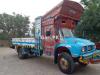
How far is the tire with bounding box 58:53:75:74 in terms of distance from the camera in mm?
6832

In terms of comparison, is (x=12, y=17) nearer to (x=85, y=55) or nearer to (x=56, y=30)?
(x=56, y=30)

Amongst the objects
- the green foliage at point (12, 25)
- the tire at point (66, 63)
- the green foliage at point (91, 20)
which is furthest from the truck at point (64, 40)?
the green foliage at point (12, 25)

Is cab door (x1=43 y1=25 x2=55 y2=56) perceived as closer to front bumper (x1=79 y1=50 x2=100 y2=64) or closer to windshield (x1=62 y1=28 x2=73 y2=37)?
windshield (x1=62 y1=28 x2=73 y2=37)

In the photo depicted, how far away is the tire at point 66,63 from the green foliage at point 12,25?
871 inches

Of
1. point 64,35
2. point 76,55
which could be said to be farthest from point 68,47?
point 64,35

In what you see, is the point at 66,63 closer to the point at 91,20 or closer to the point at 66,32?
the point at 66,32

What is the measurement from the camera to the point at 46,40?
873 centimetres

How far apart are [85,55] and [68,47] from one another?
0.87 metres

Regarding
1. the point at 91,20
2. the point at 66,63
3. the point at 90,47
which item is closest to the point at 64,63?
the point at 66,63

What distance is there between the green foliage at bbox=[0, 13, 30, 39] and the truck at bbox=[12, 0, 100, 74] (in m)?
19.7

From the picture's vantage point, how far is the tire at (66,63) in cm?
683

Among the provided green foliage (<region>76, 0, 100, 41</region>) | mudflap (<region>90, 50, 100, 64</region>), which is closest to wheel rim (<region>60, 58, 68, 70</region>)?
mudflap (<region>90, 50, 100, 64</region>)

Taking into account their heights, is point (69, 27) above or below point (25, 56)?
above

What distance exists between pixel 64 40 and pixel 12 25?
22.8 meters
